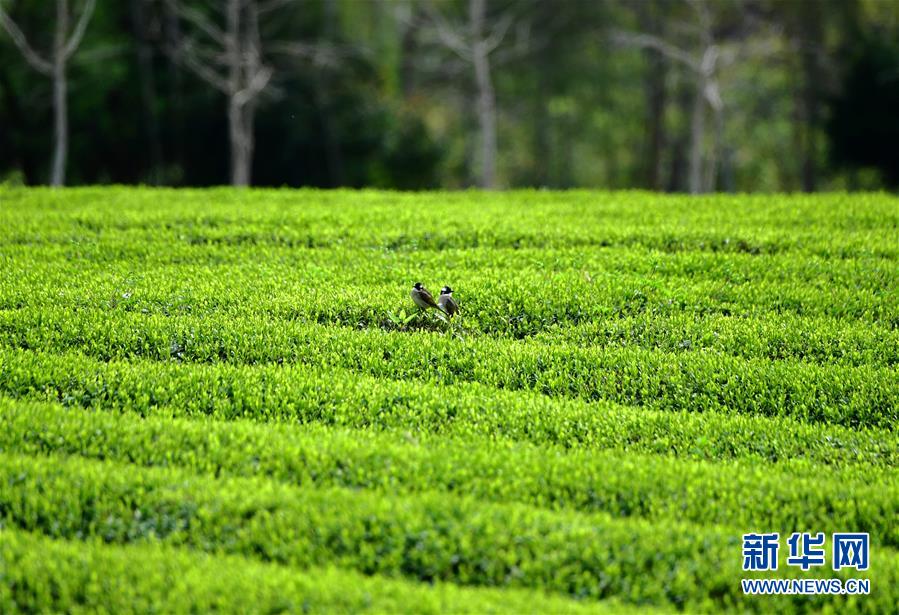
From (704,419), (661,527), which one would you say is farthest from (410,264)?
(661,527)

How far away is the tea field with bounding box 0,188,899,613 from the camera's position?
6.68m

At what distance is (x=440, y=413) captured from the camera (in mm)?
9148

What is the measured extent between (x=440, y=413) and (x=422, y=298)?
2415mm

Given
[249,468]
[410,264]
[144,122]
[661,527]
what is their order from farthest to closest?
[144,122]
[410,264]
[249,468]
[661,527]

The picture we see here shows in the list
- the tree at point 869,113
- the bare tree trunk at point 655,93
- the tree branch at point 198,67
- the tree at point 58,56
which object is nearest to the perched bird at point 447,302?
the tree at point 58,56

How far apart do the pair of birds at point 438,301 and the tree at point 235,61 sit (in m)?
23.9

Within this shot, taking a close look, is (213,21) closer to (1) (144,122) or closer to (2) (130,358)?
(1) (144,122)

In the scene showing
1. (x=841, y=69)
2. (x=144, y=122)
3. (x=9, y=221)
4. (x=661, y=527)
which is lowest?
(x=661, y=527)

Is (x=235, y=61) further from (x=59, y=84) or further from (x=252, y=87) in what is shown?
(x=59, y=84)

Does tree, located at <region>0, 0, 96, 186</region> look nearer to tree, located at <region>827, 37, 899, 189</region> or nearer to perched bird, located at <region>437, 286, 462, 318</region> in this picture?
perched bird, located at <region>437, 286, 462, 318</region>

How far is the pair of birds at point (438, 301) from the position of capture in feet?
36.7

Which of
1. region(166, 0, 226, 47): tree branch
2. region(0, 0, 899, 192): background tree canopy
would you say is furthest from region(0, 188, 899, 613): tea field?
region(0, 0, 899, 192): background tree canopy

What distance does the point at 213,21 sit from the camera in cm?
4022

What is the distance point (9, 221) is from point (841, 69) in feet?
134
